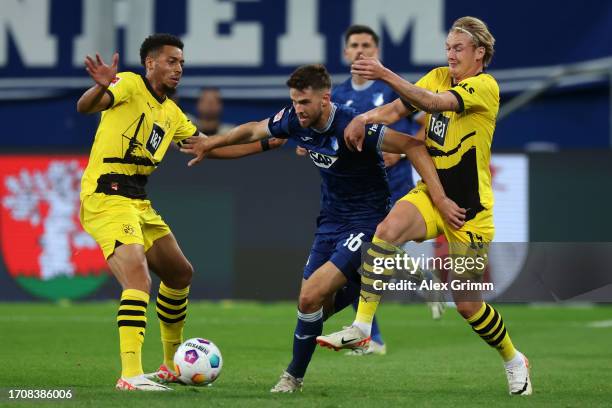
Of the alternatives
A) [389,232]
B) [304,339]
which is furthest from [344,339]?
[389,232]

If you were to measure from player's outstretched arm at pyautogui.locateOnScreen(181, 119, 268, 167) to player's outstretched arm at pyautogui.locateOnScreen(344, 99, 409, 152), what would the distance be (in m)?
0.71

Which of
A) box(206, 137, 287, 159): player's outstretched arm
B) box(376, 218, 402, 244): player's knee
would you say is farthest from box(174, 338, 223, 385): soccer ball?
box(206, 137, 287, 159): player's outstretched arm

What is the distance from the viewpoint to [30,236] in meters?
13.9

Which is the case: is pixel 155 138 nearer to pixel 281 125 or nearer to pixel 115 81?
pixel 115 81

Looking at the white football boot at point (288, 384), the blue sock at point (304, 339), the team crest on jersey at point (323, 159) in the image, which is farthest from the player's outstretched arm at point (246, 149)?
the white football boot at point (288, 384)

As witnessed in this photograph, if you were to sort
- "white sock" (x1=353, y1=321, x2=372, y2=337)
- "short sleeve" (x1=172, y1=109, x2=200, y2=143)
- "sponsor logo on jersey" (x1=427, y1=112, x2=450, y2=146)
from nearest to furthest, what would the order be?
"white sock" (x1=353, y1=321, x2=372, y2=337) < "sponsor logo on jersey" (x1=427, y1=112, x2=450, y2=146) < "short sleeve" (x1=172, y1=109, x2=200, y2=143)

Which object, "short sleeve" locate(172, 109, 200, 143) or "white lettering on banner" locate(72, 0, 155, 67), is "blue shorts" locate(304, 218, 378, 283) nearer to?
"short sleeve" locate(172, 109, 200, 143)

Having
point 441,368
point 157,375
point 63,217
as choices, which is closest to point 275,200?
point 63,217

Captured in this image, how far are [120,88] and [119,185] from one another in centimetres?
60

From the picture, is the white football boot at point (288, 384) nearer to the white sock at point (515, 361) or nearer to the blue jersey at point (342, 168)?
the blue jersey at point (342, 168)

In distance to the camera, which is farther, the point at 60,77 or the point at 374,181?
the point at 60,77

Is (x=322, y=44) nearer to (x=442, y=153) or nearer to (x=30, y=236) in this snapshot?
(x=30, y=236)

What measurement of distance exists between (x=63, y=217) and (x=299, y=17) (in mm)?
6457

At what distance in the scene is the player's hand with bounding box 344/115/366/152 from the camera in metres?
7.41
